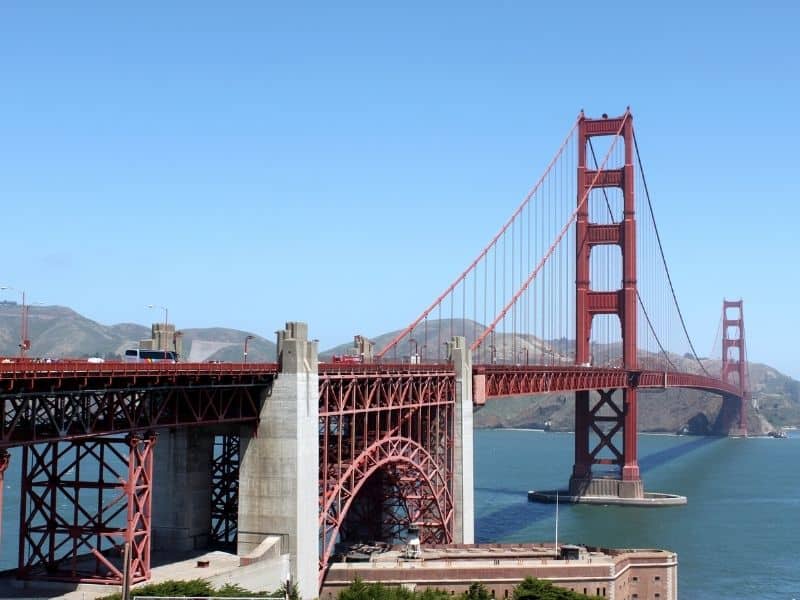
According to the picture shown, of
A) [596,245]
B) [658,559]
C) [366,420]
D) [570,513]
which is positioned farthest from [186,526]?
[596,245]

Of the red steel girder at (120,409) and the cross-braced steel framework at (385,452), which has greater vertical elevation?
the red steel girder at (120,409)

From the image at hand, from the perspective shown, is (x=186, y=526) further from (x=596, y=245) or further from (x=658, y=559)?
(x=596, y=245)

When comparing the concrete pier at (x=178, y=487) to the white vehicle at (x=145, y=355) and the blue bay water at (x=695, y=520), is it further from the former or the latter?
the blue bay water at (x=695, y=520)

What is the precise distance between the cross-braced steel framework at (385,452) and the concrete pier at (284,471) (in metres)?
2.84

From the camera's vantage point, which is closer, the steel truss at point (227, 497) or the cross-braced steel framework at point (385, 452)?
the steel truss at point (227, 497)

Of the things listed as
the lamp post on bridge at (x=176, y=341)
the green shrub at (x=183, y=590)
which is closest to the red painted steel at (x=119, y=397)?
the green shrub at (x=183, y=590)

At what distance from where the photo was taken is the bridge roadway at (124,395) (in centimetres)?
3253

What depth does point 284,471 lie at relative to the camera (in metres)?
45.4

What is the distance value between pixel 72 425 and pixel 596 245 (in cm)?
8133

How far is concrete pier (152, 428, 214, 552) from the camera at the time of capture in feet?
156

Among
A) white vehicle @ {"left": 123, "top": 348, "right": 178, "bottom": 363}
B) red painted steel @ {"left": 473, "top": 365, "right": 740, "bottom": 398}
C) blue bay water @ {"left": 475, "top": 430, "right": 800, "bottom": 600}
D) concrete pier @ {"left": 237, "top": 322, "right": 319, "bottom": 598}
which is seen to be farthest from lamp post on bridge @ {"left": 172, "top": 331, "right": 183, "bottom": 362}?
blue bay water @ {"left": 475, "top": 430, "right": 800, "bottom": 600}

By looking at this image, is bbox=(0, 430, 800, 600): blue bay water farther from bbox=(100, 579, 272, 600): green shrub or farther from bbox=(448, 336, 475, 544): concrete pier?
bbox=(100, 579, 272, 600): green shrub

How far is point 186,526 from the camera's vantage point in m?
47.6

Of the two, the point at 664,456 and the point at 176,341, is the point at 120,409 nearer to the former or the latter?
the point at 176,341
